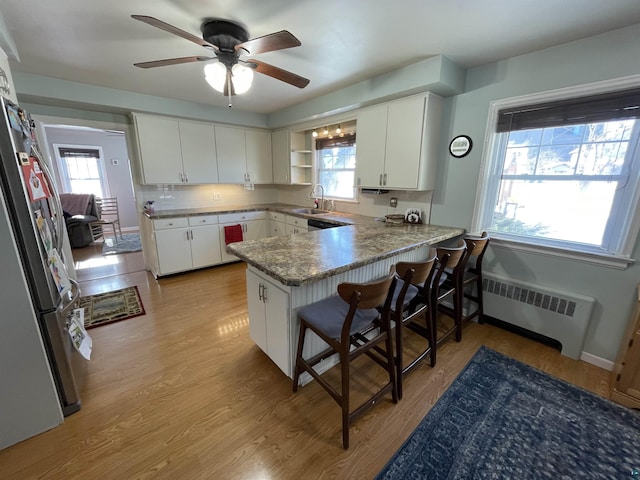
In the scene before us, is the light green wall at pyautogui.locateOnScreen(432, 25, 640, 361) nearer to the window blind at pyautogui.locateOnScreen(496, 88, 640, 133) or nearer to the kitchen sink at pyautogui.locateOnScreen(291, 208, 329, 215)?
the window blind at pyautogui.locateOnScreen(496, 88, 640, 133)

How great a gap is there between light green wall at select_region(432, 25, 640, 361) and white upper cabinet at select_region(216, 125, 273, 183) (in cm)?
306

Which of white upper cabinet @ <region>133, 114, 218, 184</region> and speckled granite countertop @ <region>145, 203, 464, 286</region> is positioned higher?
white upper cabinet @ <region>133, 114, 218, 184</region>

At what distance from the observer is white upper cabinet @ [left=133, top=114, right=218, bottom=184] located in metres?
3.50

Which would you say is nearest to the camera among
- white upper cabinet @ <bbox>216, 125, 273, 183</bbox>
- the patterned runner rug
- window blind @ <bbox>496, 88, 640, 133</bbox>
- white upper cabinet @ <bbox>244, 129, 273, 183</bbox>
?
window blind @ <bbox>496, 88, 640, 133</bbox>

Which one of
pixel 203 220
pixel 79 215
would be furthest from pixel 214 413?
pixel 79 215

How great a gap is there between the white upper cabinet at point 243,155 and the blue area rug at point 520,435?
4086 mm

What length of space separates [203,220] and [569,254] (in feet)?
13.9

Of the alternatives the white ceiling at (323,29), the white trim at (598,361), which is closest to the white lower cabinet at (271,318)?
the white ceiling at (323,29)

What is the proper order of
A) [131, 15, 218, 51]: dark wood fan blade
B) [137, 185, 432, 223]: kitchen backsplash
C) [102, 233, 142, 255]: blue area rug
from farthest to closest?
[102, 233, 142, 255]: blue area rug < [137, 185, 432, 223]: kitchen backsplash < [131, 15, 218, 51]: dark wood fan blade

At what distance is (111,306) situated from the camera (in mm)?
2945

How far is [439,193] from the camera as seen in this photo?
9.34 feet

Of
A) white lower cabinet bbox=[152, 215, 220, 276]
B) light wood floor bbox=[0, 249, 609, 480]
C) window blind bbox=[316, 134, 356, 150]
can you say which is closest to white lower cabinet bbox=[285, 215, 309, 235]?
white lower cabinet bbox=[152, 215, 220, 276]

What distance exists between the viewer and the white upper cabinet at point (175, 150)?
3498 millimetres

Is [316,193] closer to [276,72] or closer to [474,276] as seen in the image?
[276,72]
